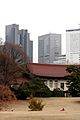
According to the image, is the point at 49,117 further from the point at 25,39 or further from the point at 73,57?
the point at 73,57

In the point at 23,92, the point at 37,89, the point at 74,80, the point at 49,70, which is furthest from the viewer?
the point at 49,70

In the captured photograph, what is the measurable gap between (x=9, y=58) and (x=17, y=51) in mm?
1934

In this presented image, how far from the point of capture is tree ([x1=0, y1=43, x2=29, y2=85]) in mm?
38406

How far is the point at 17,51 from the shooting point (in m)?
40.1

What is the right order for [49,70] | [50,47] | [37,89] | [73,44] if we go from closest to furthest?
1. [37,89]
2. [49,70]
3. [73,44]
4. [50,47]

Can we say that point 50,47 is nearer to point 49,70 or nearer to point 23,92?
point 49,70

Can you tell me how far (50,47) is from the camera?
103812 mm

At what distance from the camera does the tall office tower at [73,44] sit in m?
96.1

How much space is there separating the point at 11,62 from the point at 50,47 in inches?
2587

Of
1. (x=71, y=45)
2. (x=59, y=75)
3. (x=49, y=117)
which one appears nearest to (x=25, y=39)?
(x=71, y=45)

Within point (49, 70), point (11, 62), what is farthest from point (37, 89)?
point (49, 70)

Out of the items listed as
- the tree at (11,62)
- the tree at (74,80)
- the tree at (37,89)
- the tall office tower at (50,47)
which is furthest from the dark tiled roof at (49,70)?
the tall office tower at (50,47)

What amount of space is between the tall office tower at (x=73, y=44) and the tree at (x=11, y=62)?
53852 mm

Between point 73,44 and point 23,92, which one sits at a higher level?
point 73,44
